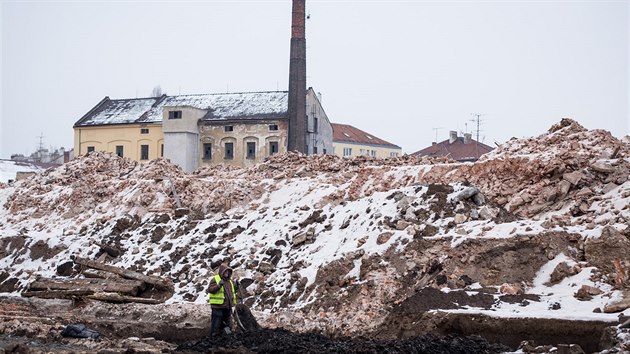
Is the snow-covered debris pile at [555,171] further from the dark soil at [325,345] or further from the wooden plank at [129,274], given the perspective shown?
the wooden plank at [129,274]

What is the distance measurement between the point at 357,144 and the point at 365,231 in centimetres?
4961

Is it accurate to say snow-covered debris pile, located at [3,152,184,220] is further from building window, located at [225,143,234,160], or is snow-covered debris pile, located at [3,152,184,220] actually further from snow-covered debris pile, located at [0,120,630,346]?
building window, located at [225,143,234,160]

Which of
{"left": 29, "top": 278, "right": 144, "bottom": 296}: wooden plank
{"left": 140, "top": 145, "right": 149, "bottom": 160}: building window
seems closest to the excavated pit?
{"left": 29, "top": 278, "right": 144, "bottom": 296}: wooden plank

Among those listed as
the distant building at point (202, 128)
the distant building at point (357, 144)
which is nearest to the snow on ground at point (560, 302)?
the distant building at point (202, 128)

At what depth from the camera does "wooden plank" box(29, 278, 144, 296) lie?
2389 centimetres

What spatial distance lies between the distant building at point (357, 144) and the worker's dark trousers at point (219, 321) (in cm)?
5083

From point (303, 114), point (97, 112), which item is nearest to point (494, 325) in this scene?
point (303, 114)

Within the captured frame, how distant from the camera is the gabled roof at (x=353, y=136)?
71.2 metres

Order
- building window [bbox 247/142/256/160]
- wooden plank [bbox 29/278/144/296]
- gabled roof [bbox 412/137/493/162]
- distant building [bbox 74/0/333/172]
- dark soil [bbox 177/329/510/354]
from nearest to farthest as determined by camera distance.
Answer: dark soil [bbox 177/329/510/354], wooden plank [bbox 29/278/144/296], distant building [bbox 74/0/333/172], building window [bbox 247/142/256/160], gabled roof [bbox 412/137/493/162]

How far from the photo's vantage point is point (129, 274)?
80.7 feet

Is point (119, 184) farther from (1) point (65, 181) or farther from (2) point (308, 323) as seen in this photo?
(2) point (308, 323)

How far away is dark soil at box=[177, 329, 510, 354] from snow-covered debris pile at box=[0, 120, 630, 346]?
179 cm

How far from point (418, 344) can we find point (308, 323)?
14.7 ft

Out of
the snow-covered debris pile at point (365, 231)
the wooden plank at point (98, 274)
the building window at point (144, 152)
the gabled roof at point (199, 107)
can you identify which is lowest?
the wooden plank at point (98, 274)
